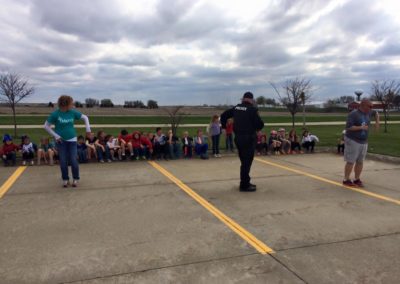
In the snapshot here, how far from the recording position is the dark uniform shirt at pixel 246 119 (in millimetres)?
6724

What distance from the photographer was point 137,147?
10805 millimetres

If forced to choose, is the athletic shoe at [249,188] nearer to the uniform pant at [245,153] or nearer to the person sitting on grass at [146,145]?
the uniform pant at [245,153]

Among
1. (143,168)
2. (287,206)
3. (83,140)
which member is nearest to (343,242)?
(287,206)

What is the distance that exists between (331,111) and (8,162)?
61.8 meters

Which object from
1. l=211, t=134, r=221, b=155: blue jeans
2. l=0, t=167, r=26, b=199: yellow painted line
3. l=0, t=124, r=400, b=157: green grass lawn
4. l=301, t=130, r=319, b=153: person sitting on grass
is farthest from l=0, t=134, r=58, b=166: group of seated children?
l=301, t=130, r=319, b=153: person sitting on grass

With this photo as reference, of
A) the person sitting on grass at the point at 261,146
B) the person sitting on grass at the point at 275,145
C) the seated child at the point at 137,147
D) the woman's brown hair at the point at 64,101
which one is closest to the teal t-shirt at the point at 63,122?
the woman's brown hair at the point at 64,101

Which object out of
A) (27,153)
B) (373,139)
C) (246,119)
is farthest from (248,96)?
(373,139)

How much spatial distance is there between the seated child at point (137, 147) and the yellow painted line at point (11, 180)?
3110mm

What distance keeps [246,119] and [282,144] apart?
6.28 meters

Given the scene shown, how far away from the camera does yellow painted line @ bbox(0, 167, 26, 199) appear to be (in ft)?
22.1

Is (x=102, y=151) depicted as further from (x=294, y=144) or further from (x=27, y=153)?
(x=294, y=144)

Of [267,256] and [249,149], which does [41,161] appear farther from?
[267,256]

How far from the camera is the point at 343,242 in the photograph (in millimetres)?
4137

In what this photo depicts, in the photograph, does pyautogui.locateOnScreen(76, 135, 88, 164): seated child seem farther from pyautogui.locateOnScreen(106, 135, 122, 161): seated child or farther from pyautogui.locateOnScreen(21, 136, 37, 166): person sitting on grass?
pyautogui.locateOnScreen(21, 136, 37, 166): person sitting on grass
